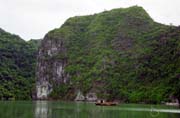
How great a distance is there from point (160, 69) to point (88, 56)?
50057mm

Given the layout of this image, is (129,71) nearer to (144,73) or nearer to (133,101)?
(144,73)

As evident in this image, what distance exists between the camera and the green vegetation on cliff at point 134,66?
15125cm

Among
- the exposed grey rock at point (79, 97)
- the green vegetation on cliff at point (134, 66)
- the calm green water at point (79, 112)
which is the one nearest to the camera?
the calm green water at point (79, 112)

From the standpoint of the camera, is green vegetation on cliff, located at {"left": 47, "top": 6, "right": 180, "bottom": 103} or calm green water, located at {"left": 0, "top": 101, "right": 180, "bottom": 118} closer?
calm green water, located at {"left": 0, "top": 101, "right": 180, "bottom": 118}

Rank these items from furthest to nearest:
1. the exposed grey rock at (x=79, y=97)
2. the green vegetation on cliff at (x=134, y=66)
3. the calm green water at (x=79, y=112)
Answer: the exposed grey rock at (x=79, y=97)
the green vegetation on cliff at (x=134, y=66)
the calm green water at (x=79, y=112)

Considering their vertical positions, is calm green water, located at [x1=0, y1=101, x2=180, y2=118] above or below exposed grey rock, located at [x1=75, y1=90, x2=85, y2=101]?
below

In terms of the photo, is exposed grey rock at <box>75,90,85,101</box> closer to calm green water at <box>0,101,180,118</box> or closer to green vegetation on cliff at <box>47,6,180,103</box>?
green vegetation on cliff at <box>47,6,180,103</box>

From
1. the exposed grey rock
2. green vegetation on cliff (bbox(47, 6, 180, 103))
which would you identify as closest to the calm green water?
green vegetation on cliff (bbox(47, 6, 180, 103))

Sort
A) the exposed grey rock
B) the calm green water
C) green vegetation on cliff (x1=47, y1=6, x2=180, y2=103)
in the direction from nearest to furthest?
the calm green water < green vegetation on cliff (x1=47, y1=6, x2=180, y2=103) < the exposed grey rock

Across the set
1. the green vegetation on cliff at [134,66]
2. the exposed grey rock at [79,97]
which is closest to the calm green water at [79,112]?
the green vegetation on cliff at [134,66]

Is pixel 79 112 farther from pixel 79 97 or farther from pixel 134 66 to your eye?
pixel 79 97

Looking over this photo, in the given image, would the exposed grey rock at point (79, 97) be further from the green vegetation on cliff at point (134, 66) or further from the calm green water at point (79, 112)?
the calm green water at point (79, 112)

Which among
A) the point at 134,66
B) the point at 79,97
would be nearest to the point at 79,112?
the point at 134,66

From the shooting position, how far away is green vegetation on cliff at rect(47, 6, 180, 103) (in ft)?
496
